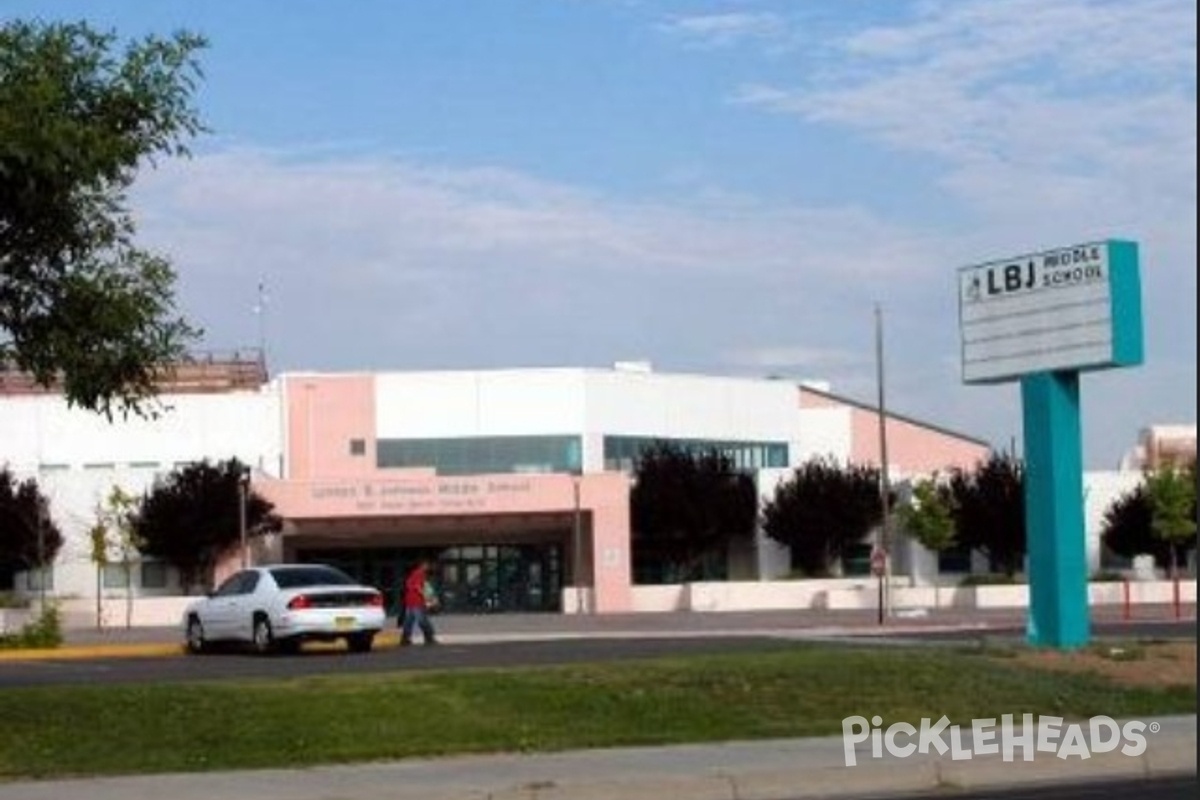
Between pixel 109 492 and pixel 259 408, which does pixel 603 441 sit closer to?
pixel 259 408

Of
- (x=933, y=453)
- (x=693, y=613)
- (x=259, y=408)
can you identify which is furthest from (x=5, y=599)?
(x=933, y=453)

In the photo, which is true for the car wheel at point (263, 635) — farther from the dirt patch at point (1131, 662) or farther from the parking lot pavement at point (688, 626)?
the dirt patch at point (1131, 662)

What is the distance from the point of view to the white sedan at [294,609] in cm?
3300

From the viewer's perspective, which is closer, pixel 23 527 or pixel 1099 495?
pixel 23 527

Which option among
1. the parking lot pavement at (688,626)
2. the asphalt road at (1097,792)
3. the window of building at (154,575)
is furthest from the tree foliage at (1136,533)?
the asphalt road at (1097,792)

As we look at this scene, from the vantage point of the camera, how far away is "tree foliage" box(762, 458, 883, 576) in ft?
212

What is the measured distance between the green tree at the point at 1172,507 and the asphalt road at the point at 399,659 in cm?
2537

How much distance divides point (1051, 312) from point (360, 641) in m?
13.1

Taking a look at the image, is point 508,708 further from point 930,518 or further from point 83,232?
point 930,518

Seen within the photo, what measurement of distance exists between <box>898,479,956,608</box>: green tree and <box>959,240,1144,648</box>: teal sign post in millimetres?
35516

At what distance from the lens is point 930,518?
63.2 metres

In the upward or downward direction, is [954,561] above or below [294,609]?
above

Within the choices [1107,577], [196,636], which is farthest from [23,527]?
[1107,577]

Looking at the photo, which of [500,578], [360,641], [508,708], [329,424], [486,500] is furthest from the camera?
[329,424]
